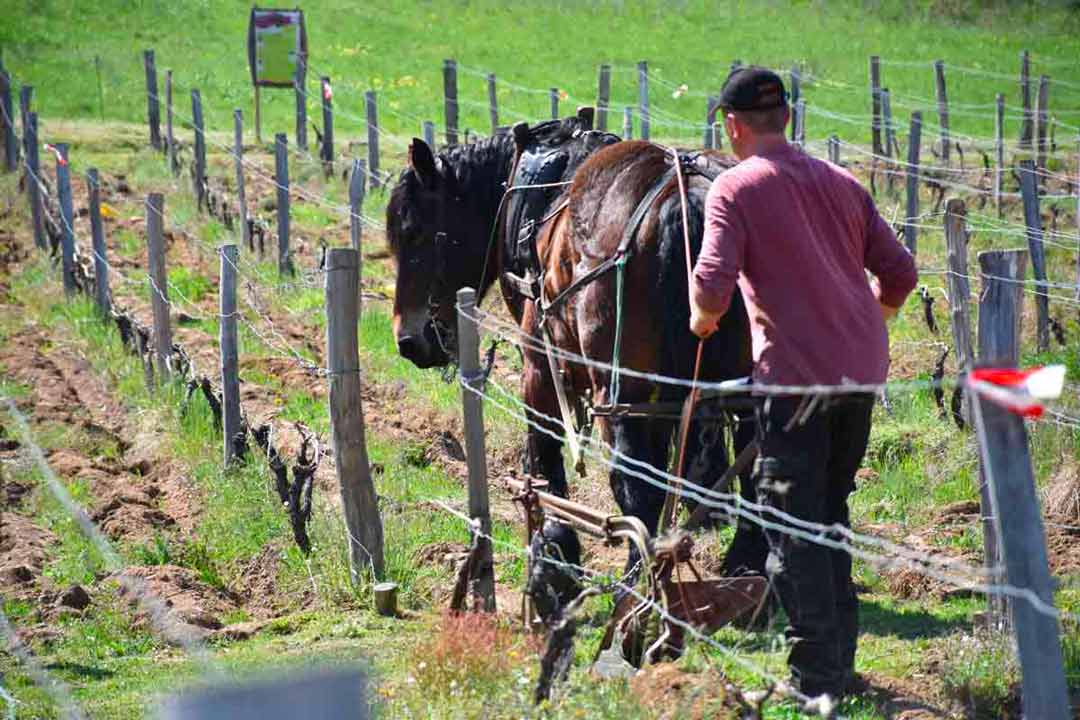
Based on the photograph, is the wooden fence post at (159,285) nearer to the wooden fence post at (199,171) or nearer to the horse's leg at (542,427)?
the horse's leg at (542,427)

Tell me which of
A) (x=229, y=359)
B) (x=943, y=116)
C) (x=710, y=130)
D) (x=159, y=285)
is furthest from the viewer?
(x=943, y=116)

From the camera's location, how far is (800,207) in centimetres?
458

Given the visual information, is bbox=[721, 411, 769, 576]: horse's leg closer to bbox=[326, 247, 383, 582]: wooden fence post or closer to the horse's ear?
bbox=[326, 247, 383, 582]: wooden fence post

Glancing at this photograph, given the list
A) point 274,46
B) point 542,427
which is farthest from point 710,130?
point 274,46

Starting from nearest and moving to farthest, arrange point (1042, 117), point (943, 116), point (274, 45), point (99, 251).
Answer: point (99, 251)
point (943, 116)
point (1042, 117)
point (274, 45)

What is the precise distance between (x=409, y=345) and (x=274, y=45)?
2054 centimetres

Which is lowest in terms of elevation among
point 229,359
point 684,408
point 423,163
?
point 229,359

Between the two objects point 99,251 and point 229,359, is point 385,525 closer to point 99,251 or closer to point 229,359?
point 229,359

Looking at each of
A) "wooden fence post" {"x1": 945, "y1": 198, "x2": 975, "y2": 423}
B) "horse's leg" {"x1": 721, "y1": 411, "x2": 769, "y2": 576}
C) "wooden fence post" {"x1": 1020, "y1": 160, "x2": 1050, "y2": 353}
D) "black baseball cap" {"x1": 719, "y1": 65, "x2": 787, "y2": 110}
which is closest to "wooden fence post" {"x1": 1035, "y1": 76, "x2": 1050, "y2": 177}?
"wooden fence post" {"x1": 1020, "y1": 160, "x2": 1050, "y2": 353}

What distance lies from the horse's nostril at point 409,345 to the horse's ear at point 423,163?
0.84m

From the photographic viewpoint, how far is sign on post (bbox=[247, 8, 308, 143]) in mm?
26906

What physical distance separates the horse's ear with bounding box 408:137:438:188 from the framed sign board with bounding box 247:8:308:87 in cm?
1992

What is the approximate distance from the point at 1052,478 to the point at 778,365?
3690 millimetres

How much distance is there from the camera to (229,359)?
9.26 metres
